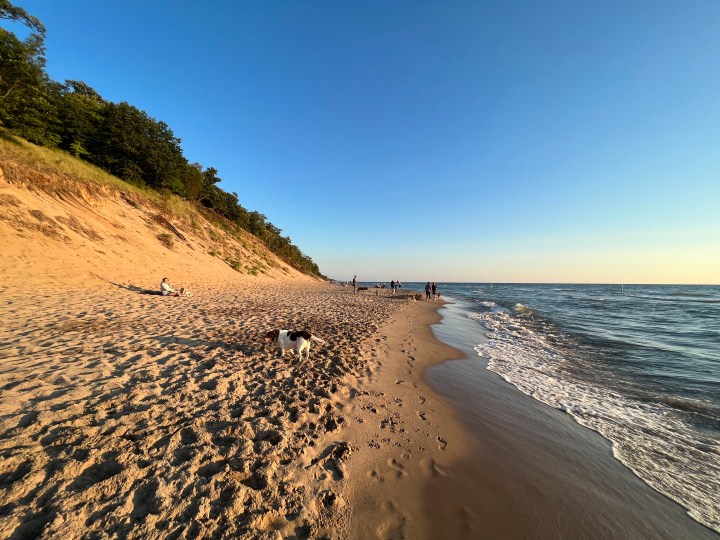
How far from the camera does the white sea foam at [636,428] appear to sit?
4.12 m

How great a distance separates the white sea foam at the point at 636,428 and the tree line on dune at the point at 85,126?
31018 millimetres

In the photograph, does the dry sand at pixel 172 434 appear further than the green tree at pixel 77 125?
No

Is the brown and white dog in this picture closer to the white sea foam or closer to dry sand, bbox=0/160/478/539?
dry sand, bbox=0/160/478/539

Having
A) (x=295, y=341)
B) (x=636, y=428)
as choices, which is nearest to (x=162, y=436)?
(x=295, y=341)

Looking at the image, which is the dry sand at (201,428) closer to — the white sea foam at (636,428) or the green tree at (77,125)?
the white sea foam at (636,428)

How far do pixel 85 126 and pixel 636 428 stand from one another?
38146 millimetres

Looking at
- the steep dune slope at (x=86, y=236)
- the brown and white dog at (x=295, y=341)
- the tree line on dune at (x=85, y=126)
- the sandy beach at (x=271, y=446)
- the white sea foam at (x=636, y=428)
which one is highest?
the tree line on dune at (x=85, y=126)

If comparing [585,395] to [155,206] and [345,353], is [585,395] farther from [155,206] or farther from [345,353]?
[155,206]

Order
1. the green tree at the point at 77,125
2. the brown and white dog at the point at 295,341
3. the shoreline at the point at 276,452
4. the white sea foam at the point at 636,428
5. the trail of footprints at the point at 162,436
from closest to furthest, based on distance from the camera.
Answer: the trail of footprints at the point at 162,436, the shoreline at the point at 276,452, the white sea foam at the point at 636,428, the brown and white dog at the point at 295,341, the green tree at the point at 77,125

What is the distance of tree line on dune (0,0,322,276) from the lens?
58.0 ft

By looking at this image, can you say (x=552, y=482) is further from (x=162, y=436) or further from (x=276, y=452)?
(x=162, y=436)

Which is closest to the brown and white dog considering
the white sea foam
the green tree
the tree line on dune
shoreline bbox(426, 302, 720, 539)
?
shoreline bbox(426, 302, 720, 539)

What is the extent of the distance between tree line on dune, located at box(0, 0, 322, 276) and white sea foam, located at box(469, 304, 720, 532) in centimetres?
3102

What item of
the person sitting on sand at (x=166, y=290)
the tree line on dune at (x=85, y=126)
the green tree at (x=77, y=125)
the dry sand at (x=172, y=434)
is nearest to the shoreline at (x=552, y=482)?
the dry sand at (x=172, y=434)
